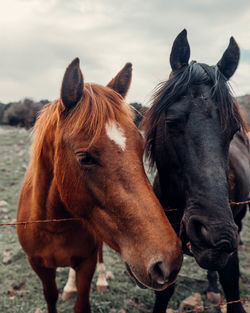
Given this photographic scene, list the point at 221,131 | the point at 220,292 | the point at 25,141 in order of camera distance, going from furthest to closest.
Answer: the point at 25,141 → the point at 220,292 → the point at 221,131

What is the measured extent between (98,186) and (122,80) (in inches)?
43.8

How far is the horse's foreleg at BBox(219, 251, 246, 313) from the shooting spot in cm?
264

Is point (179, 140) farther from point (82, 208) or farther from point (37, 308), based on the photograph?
point (37, 308)

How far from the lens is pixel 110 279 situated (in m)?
4.04

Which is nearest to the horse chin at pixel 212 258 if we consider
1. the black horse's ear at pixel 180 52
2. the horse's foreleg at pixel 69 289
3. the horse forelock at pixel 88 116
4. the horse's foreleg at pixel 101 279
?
the horse forelock at pixel 88 116

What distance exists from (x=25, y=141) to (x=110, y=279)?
1189 cm

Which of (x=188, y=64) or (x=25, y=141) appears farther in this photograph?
(x=25, y=141)

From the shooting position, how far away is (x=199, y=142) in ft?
6.36

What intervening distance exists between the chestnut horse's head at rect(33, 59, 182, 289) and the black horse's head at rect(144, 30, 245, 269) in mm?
285

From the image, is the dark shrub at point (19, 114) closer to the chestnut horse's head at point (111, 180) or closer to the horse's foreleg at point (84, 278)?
the horse's foreleg at point (84, 278)

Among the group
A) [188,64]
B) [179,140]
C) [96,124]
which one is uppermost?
[188,64]

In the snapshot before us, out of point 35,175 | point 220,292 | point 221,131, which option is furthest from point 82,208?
point 220,292

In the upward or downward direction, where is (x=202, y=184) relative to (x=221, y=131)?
downward

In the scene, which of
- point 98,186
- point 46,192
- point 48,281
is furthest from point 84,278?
point 98,186
